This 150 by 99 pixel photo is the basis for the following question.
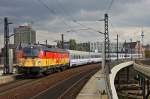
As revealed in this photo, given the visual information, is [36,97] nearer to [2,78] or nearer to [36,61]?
[2,78]

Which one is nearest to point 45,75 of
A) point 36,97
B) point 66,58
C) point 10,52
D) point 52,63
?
point 52,63

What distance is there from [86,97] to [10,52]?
74.4ft

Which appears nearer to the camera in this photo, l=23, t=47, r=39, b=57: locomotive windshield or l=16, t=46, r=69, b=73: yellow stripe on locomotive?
l=16, t=46, r=69, b=73: yellow stripe on locomotive

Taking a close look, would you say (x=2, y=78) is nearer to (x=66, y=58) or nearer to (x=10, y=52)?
(x=10, y=52)

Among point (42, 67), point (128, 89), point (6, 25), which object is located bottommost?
point (128, 89)

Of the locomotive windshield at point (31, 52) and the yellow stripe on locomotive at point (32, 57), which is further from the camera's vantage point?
the locomotive windshield at point (31, 52)

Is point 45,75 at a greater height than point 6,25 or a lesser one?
lesser

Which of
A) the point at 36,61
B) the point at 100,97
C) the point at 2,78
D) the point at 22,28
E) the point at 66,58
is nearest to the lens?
the point at 100,97

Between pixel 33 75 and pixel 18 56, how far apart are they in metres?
4.26

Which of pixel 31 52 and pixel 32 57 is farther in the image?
pixel 31 52

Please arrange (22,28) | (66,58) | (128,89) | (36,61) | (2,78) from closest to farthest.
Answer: (2,78) < (36,61) < (22,28) < (66,58) < (128,89)

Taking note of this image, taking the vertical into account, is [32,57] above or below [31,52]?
below

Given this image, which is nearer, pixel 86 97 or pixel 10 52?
pixel 86 97

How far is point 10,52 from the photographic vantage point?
47.1 m
